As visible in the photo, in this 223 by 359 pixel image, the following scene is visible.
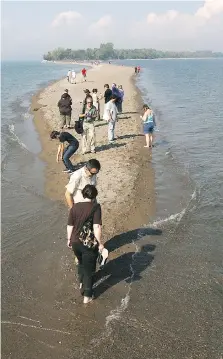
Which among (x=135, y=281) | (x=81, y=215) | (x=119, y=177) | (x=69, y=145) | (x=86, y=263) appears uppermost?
(x=81, y=215)

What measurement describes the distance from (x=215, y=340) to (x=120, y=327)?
1.31m

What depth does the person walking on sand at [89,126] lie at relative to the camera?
12648 millimetres

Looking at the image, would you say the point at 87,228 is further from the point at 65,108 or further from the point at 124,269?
the point at 65,108

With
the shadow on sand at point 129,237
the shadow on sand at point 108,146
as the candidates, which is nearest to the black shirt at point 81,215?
the shadow on sand at point 129,237

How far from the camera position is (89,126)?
13109mm

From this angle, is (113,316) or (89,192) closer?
(89,192)

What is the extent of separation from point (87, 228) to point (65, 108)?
1186cm

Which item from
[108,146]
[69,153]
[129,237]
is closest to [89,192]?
[129,237]

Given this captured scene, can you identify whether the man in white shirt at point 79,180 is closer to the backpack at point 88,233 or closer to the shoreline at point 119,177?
the backpack at point 88,233

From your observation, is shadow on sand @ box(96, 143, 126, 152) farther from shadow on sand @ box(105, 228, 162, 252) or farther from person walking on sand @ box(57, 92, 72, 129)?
shadow on sand @ box(105, 228, 162, 252)

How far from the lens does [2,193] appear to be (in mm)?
10906

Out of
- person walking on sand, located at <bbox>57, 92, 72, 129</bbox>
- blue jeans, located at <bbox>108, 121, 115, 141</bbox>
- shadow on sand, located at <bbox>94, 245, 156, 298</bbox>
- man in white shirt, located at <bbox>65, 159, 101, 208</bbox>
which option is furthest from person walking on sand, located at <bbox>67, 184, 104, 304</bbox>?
person walking on sand, located at <bbox>57, 92, 72, 129</bbox>

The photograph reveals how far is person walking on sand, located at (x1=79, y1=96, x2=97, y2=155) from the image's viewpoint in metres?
12.6

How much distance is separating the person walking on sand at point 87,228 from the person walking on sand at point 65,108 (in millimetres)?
11250
